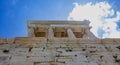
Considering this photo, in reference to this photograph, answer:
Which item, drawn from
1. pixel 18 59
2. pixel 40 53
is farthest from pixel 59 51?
pixel 18 59

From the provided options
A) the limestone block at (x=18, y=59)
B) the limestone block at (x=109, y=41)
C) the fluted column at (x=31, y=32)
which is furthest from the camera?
the fluted column at (x=31, y=32)

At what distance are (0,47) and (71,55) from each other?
2544 mm

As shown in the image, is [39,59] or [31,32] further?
[31,32]

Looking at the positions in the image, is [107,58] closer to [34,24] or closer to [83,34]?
[83,34]

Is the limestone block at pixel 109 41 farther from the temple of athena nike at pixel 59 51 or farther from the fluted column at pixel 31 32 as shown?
the fluted column at pixel 31 32

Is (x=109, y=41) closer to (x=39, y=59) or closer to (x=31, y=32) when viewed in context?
(x=39, y=59)

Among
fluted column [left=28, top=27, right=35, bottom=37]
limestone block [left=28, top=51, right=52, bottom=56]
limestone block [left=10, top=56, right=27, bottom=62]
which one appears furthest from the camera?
fluted column [left=28, top=27, right=35, bottom=37]

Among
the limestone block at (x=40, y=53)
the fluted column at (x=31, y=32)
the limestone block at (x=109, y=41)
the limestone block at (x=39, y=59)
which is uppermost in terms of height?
the fluted column at (x=31, y=32)

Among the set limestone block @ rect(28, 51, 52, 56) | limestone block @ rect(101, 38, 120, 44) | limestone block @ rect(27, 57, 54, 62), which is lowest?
limestone block @ rect(27, 57, 54, 62)

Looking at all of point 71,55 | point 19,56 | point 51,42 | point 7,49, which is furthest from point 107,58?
point 7,49

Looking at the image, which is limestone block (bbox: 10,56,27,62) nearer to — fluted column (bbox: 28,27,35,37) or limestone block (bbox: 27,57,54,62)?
limestone block (bbox: 27,57,54,62)

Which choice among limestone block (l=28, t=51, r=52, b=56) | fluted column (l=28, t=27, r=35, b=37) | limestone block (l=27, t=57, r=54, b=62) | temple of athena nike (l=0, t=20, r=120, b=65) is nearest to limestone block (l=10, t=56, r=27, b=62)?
temple of athena nike (l=0, t=20, r=120, b=65)

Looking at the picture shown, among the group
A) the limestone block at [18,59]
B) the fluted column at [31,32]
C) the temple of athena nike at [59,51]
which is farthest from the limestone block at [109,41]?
the fluted column at [31,32]

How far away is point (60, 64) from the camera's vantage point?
20.1 ft
